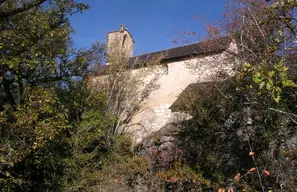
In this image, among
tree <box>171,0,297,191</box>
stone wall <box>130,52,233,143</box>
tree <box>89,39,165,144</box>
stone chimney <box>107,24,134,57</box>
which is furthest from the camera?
stone chimney <box>107,24,134,57</box>

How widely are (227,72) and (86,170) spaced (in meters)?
6.50

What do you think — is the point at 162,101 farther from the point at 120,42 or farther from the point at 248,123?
the point at 248,123

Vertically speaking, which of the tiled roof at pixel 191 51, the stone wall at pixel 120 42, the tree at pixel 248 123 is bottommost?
the tree at pixel 248 123

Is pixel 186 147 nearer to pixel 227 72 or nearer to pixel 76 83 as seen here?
pixel 227 72

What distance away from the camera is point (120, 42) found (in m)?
16.4

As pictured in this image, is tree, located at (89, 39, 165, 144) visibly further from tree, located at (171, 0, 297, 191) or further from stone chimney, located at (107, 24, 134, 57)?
tree, located at (171, 0, 297, 191)

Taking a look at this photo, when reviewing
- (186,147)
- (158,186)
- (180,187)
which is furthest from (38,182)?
(186,147)

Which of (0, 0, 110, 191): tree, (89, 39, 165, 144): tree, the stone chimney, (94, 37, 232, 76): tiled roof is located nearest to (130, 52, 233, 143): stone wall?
(89, 39, 165, 144): tree

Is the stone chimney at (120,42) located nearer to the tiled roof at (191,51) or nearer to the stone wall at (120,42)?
the stone wall at (120,42)

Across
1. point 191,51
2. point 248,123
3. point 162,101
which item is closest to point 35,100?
point 248,123

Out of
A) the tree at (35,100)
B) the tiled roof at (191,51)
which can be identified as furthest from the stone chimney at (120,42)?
the tree at (35,100)

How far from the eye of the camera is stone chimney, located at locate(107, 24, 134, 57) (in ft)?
50.9

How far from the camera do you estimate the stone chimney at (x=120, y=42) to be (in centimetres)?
1552

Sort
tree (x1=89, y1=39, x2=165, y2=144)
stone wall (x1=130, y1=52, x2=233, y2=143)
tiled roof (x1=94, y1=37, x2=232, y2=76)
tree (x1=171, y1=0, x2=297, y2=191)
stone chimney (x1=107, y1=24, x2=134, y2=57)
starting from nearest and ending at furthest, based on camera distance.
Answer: tree (x1=171, y1=0, x2=297, y2=191), tiled roof (x1=94, y1=37, x2=232, y2=76), tree (x1=89, y1=39, x2=165, y2=144), stone wall (x1=130, y1=52, x2=233, y2=143), stone chimney (x1=107, y1=24, x2=134, y2=57)
